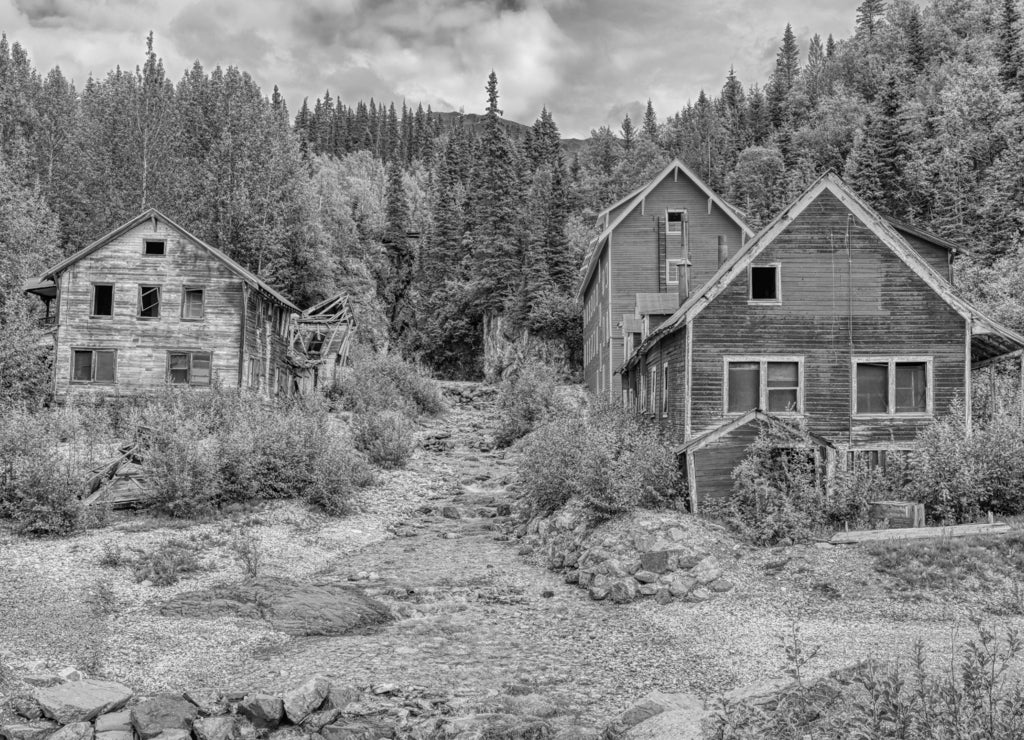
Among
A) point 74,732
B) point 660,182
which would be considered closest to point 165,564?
point 74,732

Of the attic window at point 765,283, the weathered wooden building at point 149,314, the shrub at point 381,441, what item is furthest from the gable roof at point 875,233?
the weathered wooden building at point 149,314

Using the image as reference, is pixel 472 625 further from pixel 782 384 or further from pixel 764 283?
pixel 764 283

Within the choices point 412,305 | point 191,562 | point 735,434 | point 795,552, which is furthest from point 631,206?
point 412,305

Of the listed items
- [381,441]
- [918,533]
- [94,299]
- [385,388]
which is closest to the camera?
[918,533]

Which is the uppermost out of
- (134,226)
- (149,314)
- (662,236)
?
(662,236)

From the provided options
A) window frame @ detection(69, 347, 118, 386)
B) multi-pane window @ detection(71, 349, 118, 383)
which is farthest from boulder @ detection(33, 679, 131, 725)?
multi-pane window @ detection(71, 349, 118, 383)

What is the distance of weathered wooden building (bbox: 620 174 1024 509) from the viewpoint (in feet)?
70.9

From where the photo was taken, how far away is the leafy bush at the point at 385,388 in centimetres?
4207

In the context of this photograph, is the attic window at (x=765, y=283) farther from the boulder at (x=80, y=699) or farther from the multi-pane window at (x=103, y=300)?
the multi-pane window at (x=103, y=300)

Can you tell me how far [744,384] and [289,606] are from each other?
541 inches

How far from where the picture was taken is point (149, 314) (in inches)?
1441

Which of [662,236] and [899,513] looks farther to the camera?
[662,236]

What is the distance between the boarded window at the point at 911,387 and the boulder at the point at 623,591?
10.9 meters

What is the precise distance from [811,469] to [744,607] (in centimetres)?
601
